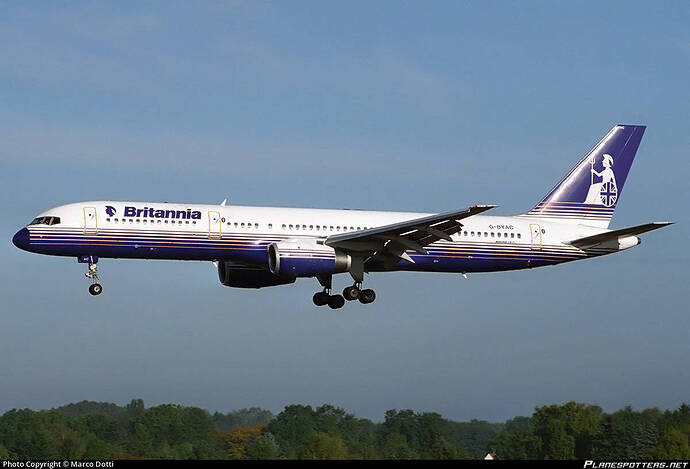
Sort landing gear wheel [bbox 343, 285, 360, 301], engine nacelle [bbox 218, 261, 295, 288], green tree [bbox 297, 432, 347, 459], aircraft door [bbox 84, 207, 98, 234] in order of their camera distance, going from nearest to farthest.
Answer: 1. aircraft door [bbox 84, 207, 98, 234]
2. landing gear wheel [bbox 343, 285, 360, 301]
3. engine nacelle [bbox 218, 261, 295, 288]
4. green tree [bbox 297, 432, 347, 459]

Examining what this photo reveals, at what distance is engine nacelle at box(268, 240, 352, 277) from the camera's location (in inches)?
2271

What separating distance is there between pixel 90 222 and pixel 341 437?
1094 inches

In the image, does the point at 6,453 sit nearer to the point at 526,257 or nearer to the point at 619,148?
the point at 526,257

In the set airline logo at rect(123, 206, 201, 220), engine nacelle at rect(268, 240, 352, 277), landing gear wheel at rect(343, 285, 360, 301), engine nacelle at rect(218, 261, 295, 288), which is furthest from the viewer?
engine nacelle at rect(218, 261, 295, 288)

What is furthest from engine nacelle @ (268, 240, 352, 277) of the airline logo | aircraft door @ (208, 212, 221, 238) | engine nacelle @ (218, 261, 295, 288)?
engine nacelle @ (218, 261, 295, 288)

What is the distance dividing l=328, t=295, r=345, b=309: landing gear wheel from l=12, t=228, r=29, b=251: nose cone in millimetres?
16924

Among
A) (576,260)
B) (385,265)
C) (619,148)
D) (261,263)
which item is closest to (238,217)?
(261,263)

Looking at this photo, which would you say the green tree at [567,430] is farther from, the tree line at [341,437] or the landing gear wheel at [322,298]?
the landing gear wheel at [322,298]

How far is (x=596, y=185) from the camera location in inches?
2675

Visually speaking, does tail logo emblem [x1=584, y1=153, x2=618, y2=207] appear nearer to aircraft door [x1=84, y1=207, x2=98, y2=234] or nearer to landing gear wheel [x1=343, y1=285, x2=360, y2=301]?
landing gear wheel [x1=343, y1=285, x2=360, y2=301]

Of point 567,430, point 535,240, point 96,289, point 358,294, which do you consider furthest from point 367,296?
point 567,430

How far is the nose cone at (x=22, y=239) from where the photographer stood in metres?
57.0

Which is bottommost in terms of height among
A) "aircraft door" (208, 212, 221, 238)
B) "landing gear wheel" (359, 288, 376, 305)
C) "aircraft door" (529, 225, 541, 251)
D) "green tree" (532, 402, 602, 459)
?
"green tree" (532, 402, 602, 459)

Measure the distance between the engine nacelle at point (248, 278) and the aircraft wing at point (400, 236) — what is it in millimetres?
5880
